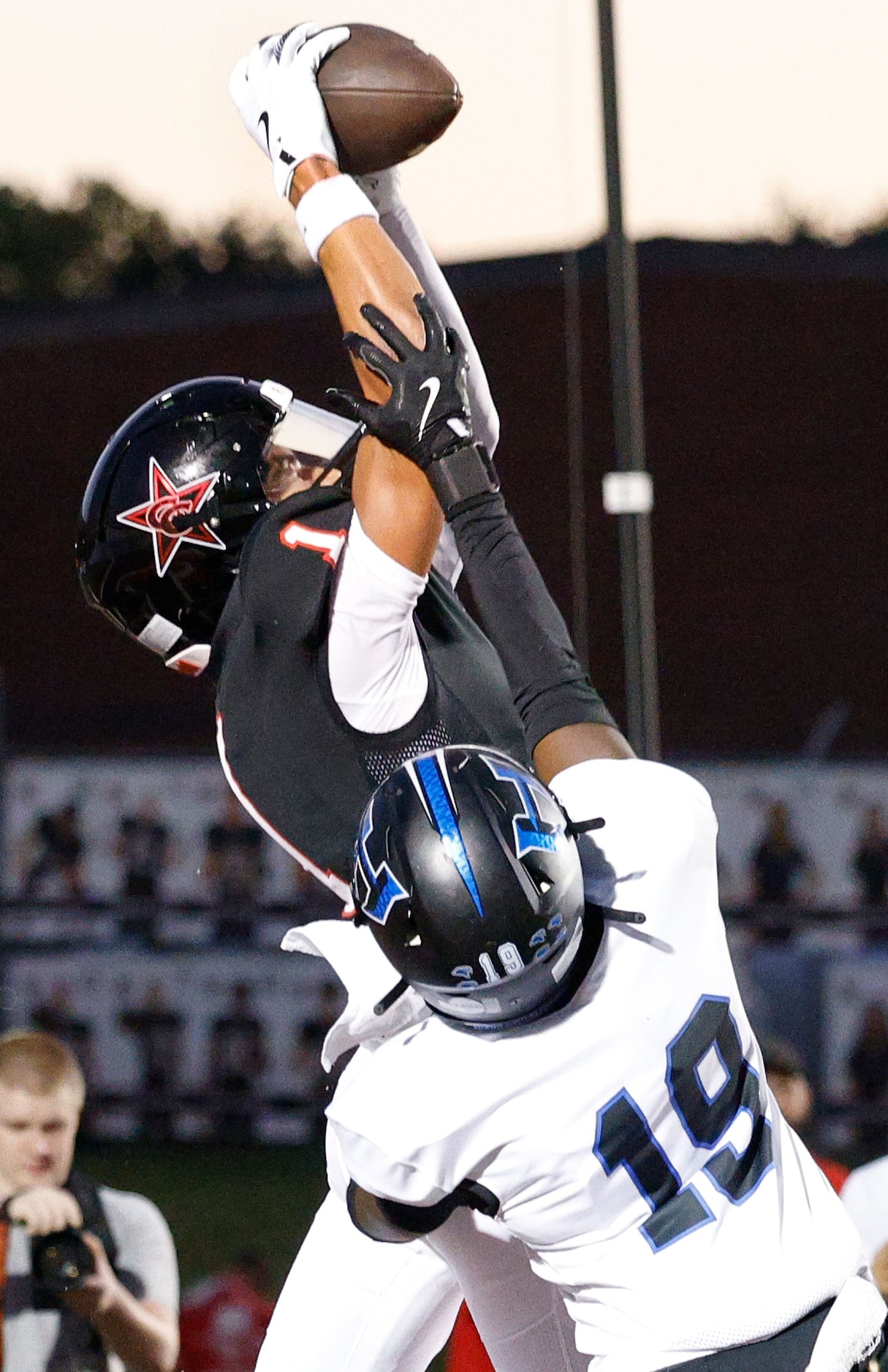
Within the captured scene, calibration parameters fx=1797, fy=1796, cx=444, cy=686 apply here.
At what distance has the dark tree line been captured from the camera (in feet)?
39.4

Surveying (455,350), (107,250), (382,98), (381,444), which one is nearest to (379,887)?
(381,444)

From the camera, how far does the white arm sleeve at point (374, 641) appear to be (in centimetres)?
200

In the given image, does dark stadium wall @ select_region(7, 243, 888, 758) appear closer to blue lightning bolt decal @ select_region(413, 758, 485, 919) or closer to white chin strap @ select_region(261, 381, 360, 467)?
white chin strap @ select_region(261, 381, 360, 467)

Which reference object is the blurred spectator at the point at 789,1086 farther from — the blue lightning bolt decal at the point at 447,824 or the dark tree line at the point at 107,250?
the dark tree line at the point at 107,250

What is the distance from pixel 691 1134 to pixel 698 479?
643 cm

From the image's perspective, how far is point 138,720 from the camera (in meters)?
9.13

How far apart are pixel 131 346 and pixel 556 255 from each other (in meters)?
3.59

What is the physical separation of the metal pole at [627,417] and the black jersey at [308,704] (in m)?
1.04

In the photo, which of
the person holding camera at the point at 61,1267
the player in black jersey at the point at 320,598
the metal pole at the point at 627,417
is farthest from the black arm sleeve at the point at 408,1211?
the person holding camera at the point at 61,1267

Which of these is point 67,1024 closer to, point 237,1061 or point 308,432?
point 237,1061

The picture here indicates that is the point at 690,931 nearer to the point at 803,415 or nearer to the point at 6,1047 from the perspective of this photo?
the point at 6,1047

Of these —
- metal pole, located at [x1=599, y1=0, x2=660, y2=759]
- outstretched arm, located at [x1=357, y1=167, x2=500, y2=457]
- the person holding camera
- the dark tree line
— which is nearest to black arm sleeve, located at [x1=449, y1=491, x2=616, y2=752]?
outstretched arm, located at [x1=357, y1=167, x2=500, y2=457]

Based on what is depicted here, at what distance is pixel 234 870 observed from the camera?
7.84m

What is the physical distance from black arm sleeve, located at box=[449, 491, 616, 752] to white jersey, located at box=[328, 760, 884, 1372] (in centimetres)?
19
